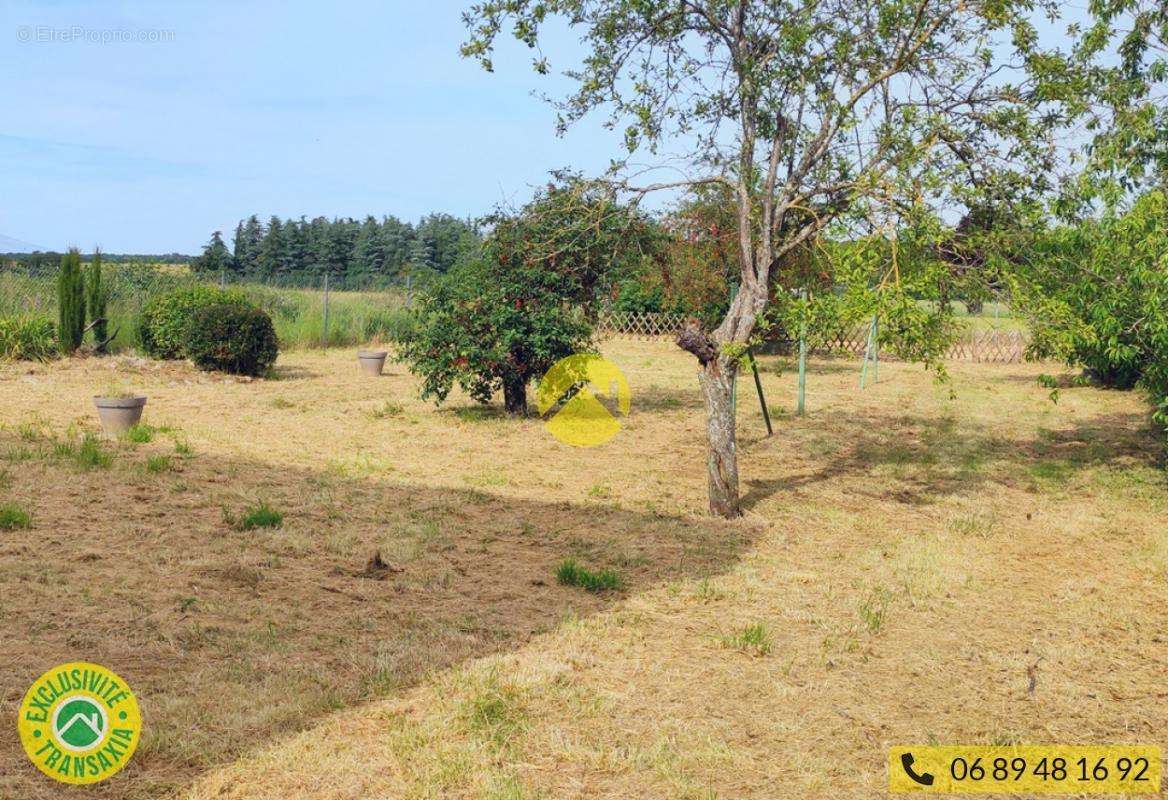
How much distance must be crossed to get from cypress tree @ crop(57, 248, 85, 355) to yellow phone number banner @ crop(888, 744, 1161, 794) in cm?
1647

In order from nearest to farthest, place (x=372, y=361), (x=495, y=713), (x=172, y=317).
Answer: (x=495, y=713) < (x=172, y=317) < (x=372, y=361)

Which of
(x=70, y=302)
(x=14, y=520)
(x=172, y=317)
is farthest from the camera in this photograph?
(x=70, y=302)

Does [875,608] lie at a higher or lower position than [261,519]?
lower

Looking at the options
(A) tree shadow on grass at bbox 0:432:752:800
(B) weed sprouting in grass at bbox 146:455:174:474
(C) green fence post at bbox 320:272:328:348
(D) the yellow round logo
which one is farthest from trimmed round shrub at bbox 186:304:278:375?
(B) weed sprouting in grass at bbox 146:455:174:474

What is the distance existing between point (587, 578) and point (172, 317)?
42.0 ft

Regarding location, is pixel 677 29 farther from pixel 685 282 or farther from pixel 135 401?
pixel 685 282

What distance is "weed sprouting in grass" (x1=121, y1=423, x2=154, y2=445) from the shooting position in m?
9.22

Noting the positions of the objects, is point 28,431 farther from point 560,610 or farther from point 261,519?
point 560,610

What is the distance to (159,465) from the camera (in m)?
7.92

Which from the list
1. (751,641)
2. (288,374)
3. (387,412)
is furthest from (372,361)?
(751,641)

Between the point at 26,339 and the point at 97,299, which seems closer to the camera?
the point at 26,339

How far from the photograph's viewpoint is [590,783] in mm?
3330

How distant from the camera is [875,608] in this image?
5.29 m

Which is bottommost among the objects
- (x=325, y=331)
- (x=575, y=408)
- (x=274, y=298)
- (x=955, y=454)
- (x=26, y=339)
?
(x=955, y=454)
